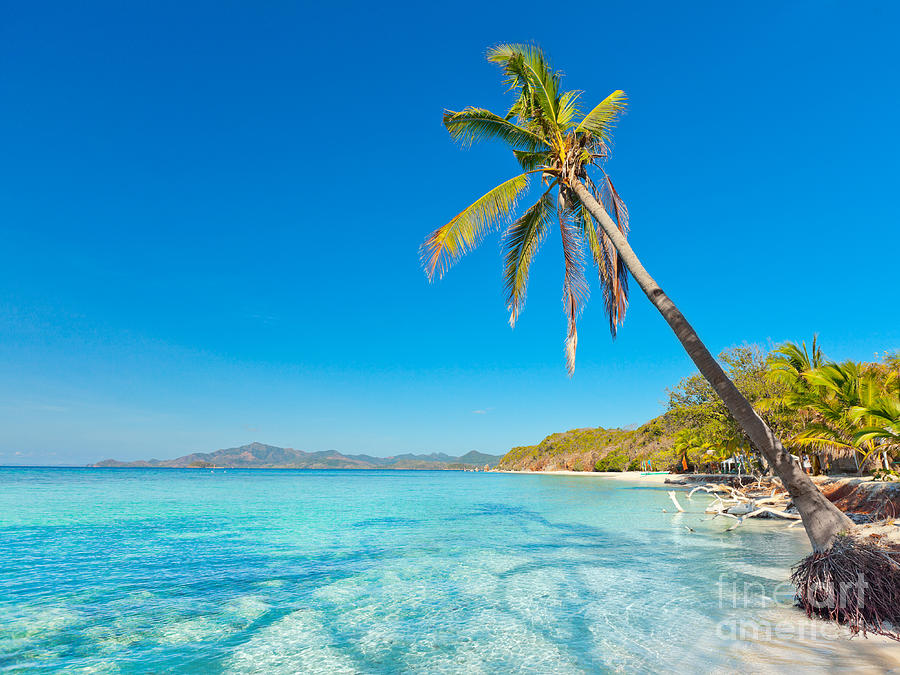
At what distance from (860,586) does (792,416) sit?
22661 mm

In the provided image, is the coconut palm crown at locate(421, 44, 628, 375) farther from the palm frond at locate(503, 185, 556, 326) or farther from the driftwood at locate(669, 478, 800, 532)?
the driftwood at locate(669, 478, 800, 532)

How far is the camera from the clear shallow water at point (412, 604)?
482 centimetres

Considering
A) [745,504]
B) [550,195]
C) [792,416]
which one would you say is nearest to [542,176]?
[550,195]

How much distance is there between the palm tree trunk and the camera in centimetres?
548

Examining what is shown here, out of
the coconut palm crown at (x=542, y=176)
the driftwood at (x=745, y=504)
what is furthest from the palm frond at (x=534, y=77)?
the driftwood at (x=745, y=504)

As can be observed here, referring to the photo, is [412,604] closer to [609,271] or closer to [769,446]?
[769,446]

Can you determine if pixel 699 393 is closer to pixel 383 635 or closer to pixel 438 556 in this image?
pixel 438 556

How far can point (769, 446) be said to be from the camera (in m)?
5.70

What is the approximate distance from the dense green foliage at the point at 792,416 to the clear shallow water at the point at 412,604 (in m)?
2.96

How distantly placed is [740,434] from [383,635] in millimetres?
25236

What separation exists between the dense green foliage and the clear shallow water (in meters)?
2.96

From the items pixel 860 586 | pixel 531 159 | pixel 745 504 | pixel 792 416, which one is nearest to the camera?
pixel 860 586

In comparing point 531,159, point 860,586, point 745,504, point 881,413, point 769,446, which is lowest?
point 745,504

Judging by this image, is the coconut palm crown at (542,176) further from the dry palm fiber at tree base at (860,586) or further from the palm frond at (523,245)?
the dry palm fiber at tree base at (860,586)
